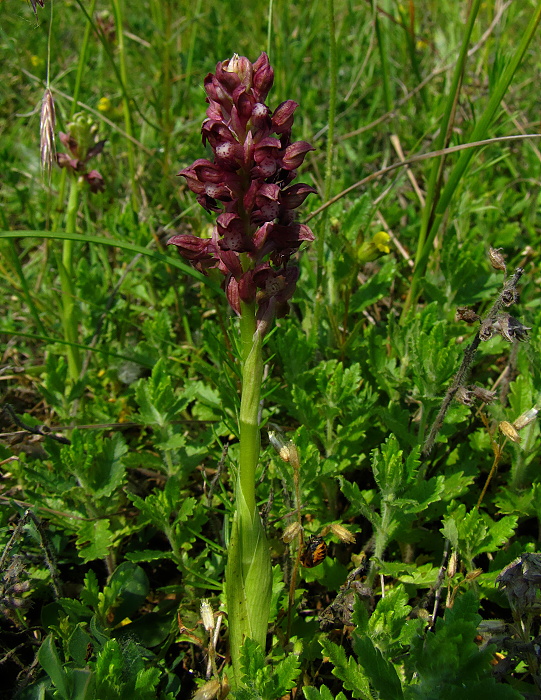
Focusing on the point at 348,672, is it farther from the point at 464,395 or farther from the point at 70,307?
the point at 70,307

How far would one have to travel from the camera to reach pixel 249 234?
1.44 meters

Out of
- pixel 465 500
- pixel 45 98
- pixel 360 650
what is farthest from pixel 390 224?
pixel 360 650

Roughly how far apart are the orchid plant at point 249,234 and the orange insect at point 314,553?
0.20m

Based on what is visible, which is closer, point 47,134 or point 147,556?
point 147,556

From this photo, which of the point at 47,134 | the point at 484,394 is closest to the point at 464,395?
the point at 484,394

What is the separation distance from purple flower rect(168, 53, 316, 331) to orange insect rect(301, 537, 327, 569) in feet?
2.21

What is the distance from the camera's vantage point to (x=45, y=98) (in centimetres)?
207

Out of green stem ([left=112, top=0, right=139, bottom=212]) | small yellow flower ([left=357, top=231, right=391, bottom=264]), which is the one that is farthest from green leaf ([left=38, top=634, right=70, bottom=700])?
green stem ([left=112, top=0, right=139, bottom=212])

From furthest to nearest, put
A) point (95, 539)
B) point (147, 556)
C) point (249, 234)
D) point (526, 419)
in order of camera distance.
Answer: point (95, 539)
point (147, 556)
point (526, 419)
point (249, 234)

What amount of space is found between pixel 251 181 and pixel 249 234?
127 millimetres

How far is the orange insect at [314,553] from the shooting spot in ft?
5.45

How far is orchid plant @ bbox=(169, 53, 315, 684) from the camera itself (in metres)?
1.35

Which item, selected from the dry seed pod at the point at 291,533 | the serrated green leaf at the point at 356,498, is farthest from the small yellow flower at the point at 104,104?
the dry seed pod at the point at 291,533

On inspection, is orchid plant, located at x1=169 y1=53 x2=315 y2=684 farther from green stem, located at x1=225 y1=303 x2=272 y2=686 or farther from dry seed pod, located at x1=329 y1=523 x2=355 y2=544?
dry seed pod, located at x1=329 y1=523 x2=355 y2=544
